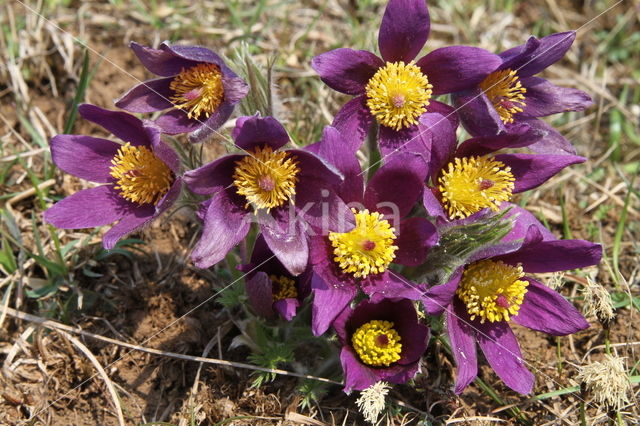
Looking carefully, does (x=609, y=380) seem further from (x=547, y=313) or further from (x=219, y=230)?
(x=219, y=230)

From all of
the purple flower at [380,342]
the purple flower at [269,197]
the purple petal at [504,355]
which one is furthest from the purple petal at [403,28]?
the purple petal at [504,355]

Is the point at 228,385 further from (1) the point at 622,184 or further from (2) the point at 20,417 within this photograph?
(1) the point at 622,184

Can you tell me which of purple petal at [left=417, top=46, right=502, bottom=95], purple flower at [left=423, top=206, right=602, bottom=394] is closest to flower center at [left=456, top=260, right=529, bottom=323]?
purple flower at [left=423, top=206, right=602, bottom=394]

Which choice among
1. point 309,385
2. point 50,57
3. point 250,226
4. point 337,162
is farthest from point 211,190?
point 50,57

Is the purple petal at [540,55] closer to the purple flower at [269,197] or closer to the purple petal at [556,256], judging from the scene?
the purple petal at [556,256]

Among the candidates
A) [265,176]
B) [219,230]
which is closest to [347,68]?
[265,176]
